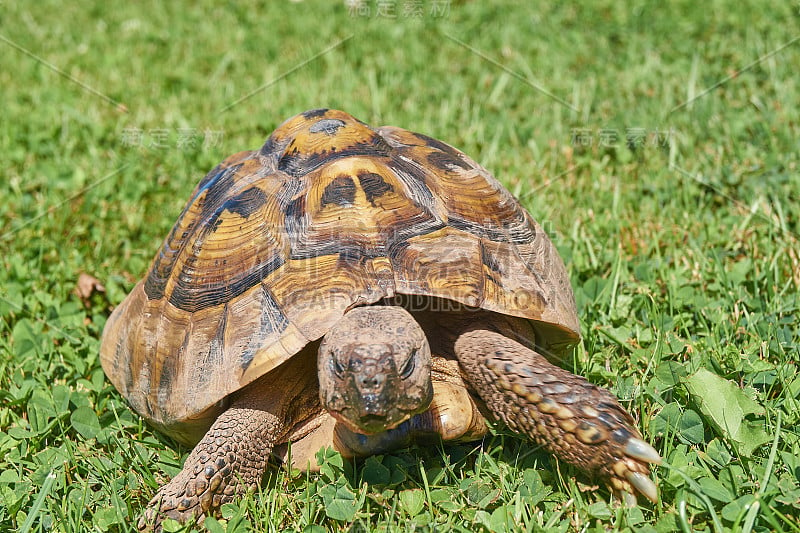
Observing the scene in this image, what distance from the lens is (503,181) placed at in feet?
13.2

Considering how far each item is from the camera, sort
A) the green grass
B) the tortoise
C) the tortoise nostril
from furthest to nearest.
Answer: the green grass
the tortoise
the tortoise nostril

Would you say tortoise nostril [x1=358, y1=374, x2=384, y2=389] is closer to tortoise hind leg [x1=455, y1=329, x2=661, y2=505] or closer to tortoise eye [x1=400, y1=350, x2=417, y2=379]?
tortoise eye [x1=400, y1=350, x2=417, y2=379]

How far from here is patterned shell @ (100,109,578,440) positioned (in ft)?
7.01

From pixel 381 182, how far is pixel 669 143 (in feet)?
8.00

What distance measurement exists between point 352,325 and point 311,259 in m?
0.29

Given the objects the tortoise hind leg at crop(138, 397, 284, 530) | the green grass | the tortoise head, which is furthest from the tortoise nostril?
the tortoise hind leg at crop(138, 397, 284, 530)

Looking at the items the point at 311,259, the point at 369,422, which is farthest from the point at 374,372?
the point at 311,259

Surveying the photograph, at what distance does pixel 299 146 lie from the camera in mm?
2482

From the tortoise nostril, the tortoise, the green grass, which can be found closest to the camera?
the tortoise nostril

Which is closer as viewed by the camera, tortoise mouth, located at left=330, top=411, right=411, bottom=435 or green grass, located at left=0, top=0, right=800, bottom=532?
tortoise mouth, located at left=330, top=411, right=411, bottom=435

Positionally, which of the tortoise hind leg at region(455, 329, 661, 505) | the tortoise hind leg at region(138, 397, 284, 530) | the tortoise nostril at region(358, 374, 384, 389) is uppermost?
the tortoise nostril at region(358, 374, 384, 389)

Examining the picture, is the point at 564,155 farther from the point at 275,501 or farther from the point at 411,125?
the point at 275,501

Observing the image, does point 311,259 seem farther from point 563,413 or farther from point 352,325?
point 563,413

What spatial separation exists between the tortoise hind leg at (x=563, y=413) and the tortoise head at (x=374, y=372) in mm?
232
